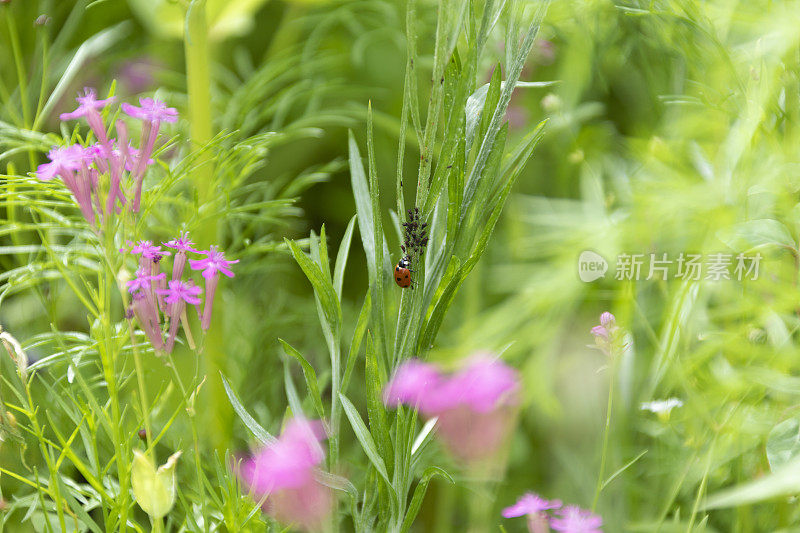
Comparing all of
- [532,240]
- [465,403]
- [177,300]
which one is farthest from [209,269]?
[532,240]

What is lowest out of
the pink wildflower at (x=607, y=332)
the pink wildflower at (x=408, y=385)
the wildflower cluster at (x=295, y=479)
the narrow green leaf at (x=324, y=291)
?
the wildflower cluster at (x=295, y=479)

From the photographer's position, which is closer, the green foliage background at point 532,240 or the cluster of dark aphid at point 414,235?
the cluster of dark aphid at point 414,235

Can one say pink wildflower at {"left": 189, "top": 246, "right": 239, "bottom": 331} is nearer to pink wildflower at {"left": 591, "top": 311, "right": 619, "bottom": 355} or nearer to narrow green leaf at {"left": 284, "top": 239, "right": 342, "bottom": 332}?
narrow green leaf at {"left": 284, "top": 239, "right": 342, "bottom": 332}

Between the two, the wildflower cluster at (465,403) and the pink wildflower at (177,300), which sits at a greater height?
the pink wildflower at (177,300)

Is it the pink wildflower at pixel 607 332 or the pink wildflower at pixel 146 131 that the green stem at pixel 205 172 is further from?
the pink wildflower at pixel 607 332

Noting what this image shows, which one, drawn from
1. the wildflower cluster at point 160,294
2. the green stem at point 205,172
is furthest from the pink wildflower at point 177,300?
the green stem at point 205,172

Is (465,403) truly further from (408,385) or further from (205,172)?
(205,172)
